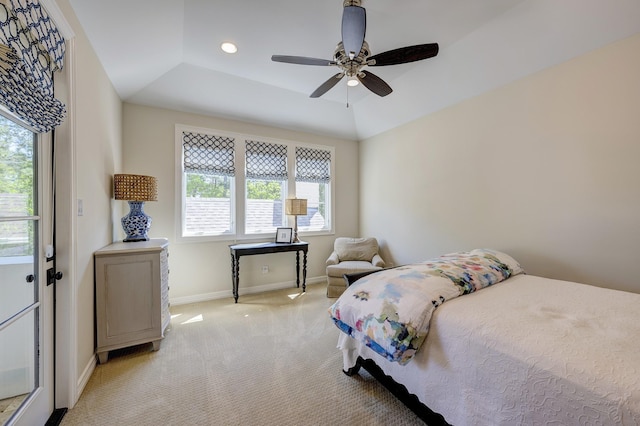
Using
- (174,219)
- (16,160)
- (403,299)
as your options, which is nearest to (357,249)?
(403,299)

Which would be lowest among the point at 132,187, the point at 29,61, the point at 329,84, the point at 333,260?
the point at 333,260

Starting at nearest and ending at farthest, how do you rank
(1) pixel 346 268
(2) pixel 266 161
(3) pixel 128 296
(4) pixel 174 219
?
1. (3) pixel 128 296
2. (4) pixel 174 219
3. (1) pixel 346 268
4. (2) pixel 266 161

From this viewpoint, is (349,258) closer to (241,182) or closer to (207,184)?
(241,182)

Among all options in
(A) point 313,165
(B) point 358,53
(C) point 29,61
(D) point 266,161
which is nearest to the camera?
(C) point 29,61

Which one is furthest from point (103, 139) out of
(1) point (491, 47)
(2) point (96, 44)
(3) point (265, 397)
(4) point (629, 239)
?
(4) point (629, 239)

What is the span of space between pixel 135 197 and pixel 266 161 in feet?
6.28

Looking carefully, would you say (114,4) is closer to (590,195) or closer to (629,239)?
(590,195)

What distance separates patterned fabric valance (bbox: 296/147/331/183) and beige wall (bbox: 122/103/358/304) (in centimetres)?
23

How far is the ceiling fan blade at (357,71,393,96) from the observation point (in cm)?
216

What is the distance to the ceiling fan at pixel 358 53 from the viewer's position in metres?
1.57

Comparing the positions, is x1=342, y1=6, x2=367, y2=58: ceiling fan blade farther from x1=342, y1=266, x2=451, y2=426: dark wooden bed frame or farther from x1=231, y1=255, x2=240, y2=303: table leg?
x1=231, y1=255, x2=240, y2=303: table leg

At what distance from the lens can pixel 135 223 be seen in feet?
8.66

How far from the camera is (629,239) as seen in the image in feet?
6.57

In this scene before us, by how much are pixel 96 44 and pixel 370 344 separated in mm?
3115
